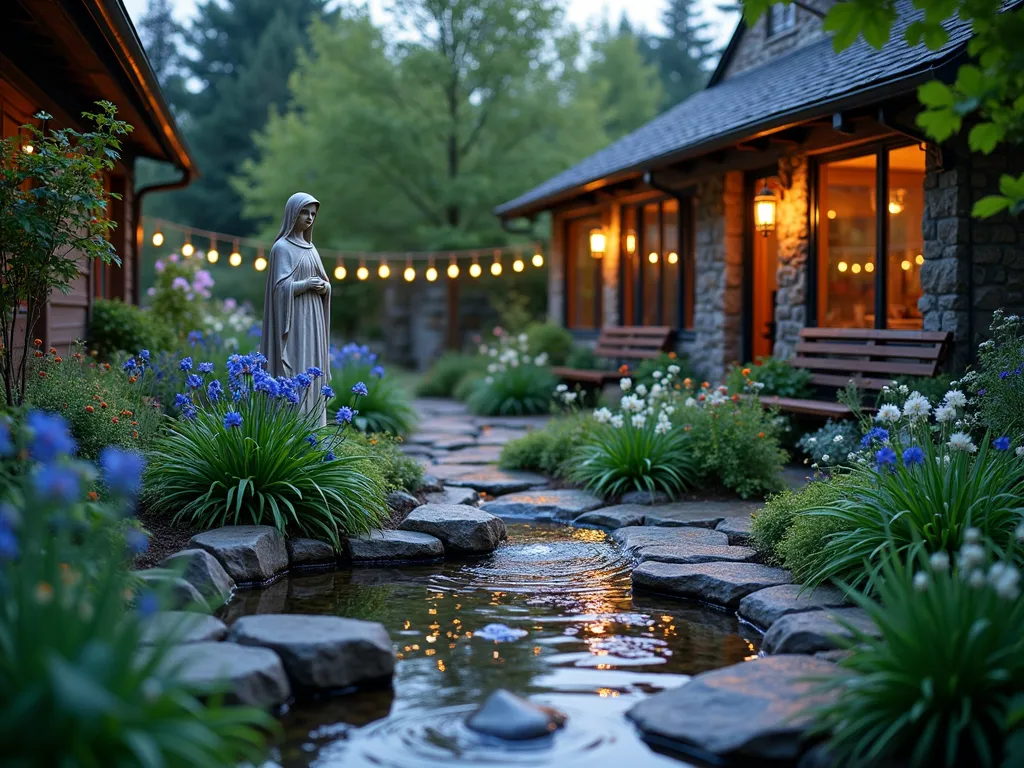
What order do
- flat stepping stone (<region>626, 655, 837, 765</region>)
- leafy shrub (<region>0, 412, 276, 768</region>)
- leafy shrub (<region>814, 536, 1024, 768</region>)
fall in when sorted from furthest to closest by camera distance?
flat stepping stone (<region>626, 655, 837, 765</region>) → leafy shrub (<region>814, 536, 1024, 768</region>) → leafy shrub (<region>0, 412, 276, 768</region>)

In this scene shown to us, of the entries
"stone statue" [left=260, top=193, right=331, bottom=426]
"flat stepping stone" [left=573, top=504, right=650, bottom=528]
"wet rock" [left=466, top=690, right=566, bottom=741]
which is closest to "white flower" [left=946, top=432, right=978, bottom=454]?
"wet rock" [left=466, top=690, right=566, bottom=741]

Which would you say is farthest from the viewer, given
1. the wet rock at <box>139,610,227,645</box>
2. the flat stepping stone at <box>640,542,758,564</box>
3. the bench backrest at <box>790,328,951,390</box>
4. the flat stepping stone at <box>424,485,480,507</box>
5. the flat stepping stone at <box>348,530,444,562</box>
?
the bench backrest at <box>790,328,951,390</box>

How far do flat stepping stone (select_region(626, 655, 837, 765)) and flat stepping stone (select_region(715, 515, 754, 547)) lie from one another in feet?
8.17

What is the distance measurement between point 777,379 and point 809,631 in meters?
6.19

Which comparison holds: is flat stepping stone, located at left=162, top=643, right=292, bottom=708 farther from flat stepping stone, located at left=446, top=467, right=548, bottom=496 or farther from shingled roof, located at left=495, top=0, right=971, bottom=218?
shingled roof, located at left=495, top=0, right=971, bottom=218

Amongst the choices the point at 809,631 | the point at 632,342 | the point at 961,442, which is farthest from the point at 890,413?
the point at 632,342

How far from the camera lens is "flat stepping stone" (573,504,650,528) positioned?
24.6 ft

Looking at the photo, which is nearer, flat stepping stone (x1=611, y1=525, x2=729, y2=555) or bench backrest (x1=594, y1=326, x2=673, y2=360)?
flat stepping stone (x1=611, y1=525, x2=729, y2=555)

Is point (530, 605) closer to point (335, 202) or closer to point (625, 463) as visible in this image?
point (625, 463)

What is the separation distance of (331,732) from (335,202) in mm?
19647

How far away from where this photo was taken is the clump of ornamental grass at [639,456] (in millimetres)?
8156

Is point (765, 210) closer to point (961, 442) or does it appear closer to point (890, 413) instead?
point (890, 413)

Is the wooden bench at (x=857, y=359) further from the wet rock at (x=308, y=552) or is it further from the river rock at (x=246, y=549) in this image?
the river rock at (x=246, y=549)

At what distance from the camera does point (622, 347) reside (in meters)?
14.9
